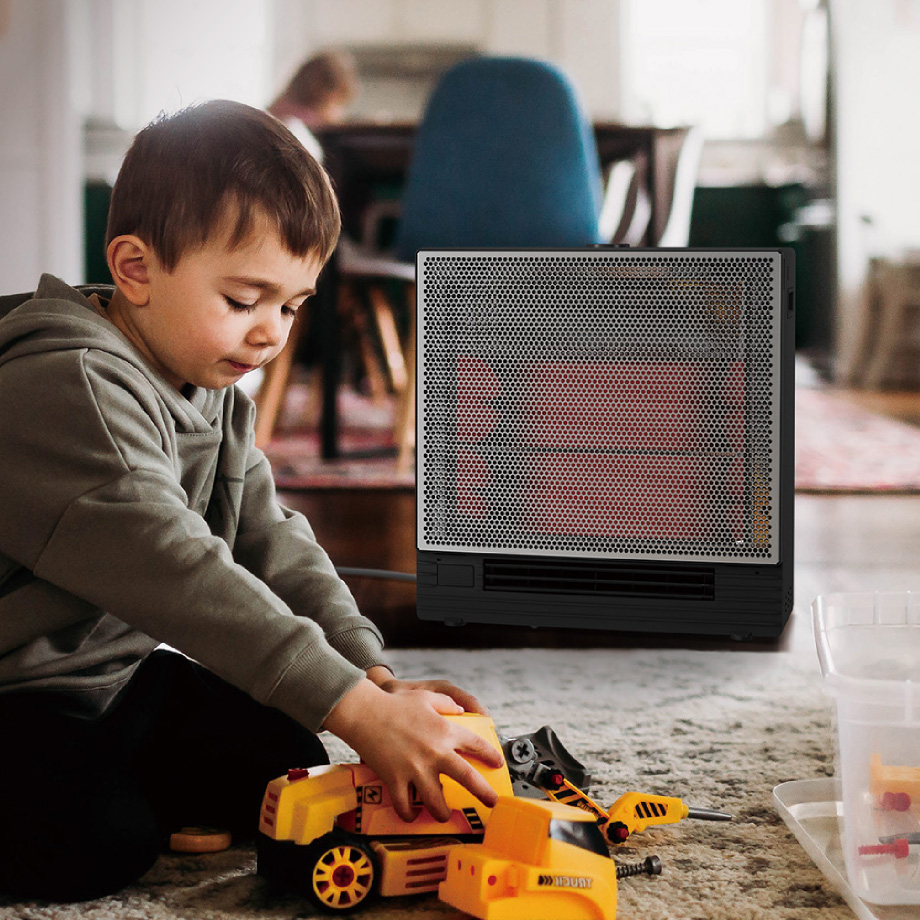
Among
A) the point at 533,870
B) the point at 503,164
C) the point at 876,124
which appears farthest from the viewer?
the point at 876,124

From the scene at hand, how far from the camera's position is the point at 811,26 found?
16.4ft

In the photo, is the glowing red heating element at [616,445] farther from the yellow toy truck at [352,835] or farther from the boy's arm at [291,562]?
the yellow toy truck at [352,835]

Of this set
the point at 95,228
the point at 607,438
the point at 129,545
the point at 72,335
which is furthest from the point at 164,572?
the point at 95,228

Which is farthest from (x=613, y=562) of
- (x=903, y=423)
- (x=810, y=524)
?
(x=903, y=423)

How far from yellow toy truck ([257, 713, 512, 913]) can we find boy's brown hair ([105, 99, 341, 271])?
1.04ft

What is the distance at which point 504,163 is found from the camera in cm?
195

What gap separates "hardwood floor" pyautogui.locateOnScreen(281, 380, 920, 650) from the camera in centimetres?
126

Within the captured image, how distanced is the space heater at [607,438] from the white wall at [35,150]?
3.29 metres

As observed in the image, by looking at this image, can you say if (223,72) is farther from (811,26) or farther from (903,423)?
(903,423)

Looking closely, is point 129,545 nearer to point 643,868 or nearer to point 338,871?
point 338,871

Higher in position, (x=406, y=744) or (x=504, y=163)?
(x=504, y=163)

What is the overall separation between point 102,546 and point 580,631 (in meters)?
0.74

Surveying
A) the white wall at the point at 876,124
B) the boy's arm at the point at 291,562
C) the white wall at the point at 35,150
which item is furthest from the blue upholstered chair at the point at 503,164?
the white wall at the point at 876,124

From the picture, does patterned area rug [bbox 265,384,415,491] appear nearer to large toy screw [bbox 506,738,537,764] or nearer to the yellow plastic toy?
large toy screw [bbox 506,738,537,764]
